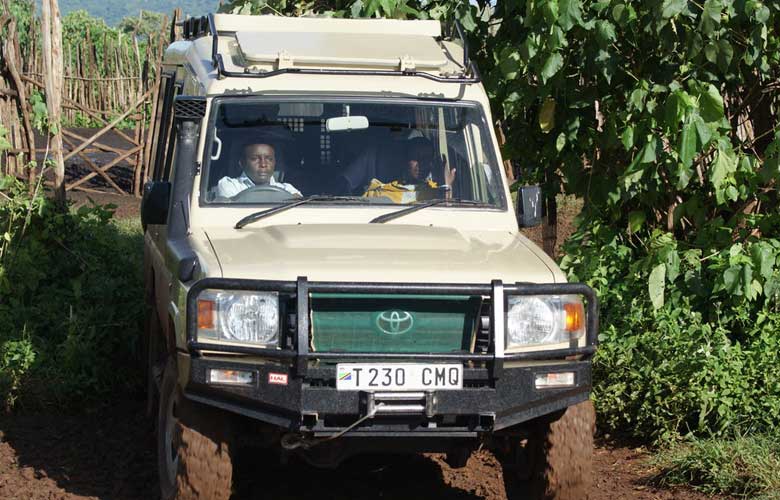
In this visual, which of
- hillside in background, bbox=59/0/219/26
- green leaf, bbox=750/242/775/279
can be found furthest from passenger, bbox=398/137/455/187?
hillside in background, bbox=59/0/219/26

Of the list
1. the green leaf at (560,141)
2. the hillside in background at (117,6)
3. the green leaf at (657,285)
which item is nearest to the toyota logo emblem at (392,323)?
the green leaf at (657,285)

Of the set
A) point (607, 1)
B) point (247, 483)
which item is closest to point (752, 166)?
point (607, 1)

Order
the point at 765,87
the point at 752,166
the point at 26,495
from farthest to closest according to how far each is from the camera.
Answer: the point at 765,87, the point at 752,166, the point at 26,495

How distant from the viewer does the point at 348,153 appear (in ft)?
20.1

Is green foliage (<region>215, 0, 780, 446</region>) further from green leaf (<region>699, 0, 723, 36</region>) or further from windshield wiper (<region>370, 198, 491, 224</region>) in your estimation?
windshield wiper (<region>370, 198, 491, 224</region>)

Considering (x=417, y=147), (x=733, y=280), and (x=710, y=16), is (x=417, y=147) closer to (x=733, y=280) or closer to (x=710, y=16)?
(x=710, y=16)

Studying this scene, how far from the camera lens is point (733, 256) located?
22.6ft

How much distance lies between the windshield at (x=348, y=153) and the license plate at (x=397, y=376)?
134 centimetres

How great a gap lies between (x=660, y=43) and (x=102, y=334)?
3918mm

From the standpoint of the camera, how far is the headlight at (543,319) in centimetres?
495

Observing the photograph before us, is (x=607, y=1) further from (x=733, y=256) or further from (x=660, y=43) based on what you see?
(x=733, y=256)

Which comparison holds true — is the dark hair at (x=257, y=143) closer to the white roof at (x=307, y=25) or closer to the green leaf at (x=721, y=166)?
the white roof at (x=307, y=25)

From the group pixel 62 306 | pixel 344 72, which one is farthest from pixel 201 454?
pixel 62 306

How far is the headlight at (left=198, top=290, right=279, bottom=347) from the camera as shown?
15.8ft
